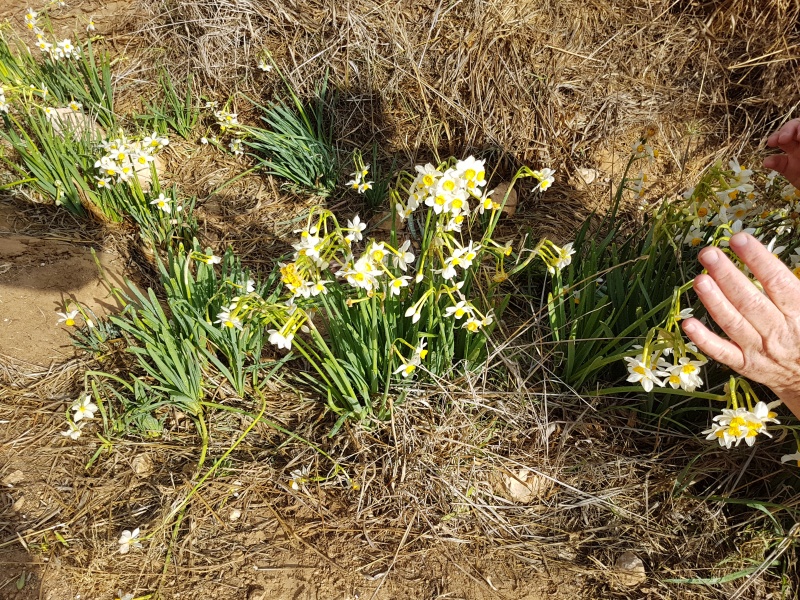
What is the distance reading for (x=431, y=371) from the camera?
2117 mm

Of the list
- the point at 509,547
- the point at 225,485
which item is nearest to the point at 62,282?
the point at 225,485

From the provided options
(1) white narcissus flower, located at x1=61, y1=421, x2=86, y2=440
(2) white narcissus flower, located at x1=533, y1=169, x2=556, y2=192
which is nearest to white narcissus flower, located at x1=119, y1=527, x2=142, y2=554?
(1) white narcissus flower, located at x1=61, y1=421, x2=86, y2=440

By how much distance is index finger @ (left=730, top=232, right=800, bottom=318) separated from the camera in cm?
129

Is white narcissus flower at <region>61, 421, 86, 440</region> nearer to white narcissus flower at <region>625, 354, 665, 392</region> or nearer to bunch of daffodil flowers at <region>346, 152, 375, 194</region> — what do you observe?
bunch of daffodil flowers at <region>346, 152, 375, 194</region>

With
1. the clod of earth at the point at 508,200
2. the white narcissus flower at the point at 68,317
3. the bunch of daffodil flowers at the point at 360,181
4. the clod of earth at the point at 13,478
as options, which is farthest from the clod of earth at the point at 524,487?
the white narcissus flower at the point at 68,317

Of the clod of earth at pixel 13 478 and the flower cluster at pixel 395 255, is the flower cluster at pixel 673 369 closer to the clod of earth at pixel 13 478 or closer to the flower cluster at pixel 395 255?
the flower cluster at pixel 395 255

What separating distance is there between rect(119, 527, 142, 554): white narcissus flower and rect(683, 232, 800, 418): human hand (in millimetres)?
1815

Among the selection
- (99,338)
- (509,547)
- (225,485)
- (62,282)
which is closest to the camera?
(509,547)

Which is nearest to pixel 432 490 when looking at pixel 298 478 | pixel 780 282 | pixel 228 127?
pixel 298 478

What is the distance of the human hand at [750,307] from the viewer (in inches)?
50.8

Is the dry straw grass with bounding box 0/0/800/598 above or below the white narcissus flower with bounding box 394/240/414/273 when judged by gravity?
below

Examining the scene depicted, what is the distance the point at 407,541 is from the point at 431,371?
61 cm

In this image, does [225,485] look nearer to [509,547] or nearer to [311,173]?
[509,547]

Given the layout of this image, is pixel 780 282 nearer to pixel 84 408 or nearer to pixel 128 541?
pixel 128 541
